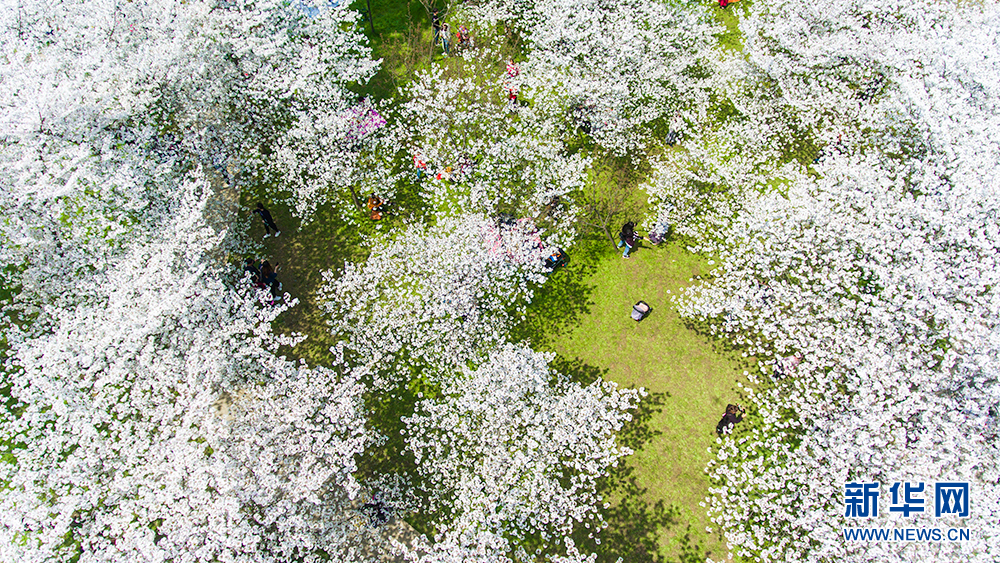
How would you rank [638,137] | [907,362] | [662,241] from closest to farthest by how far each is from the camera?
[907,362] < [662,241] < [638,137]

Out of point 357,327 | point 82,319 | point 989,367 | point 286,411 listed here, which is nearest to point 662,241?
point 989,367

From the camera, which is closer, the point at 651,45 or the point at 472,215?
the point at 472,215

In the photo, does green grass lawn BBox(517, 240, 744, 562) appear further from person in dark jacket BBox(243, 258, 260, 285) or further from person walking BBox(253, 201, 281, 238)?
person walking BBox(253, 201, 281, 238)

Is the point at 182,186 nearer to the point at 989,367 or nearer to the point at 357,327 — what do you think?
the point at 357,327

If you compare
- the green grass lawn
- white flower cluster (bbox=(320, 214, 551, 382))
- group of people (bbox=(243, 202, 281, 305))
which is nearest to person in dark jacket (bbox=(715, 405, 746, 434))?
the green grass lawn

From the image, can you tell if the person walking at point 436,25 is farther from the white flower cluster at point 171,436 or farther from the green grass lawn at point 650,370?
the white flower cluster at point 171,436

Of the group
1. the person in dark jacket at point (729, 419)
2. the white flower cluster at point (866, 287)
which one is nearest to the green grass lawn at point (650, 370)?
the person in dark jacket at point (729, 419)

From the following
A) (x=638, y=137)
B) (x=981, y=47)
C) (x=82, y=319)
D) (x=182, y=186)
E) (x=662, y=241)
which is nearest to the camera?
(x=82, y=319)

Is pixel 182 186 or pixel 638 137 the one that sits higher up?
pixel 638 137

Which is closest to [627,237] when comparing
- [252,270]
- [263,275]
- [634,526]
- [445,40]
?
[634,526]
